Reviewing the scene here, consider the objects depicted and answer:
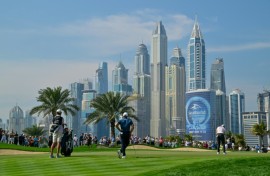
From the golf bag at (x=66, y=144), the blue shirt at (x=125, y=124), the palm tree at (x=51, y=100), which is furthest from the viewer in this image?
the palm tree at (x=51, y=100)

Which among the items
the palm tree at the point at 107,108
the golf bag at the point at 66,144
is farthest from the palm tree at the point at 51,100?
the golf bag at the point at 66,144

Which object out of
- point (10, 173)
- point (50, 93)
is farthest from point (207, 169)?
point (50, 93)

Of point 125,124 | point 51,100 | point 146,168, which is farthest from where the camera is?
point 51,100

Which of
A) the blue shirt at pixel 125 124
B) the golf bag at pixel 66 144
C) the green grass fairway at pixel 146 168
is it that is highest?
the blue shirt at pixel 125 124

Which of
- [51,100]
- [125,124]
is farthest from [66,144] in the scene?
[51,100]

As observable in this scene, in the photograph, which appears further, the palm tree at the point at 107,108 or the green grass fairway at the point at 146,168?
the palm tree at the point at 107,108

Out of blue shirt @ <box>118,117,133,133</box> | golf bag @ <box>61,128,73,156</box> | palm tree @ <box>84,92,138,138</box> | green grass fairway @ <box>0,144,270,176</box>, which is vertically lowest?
green grass fairway @ <box>0,144,270,176</box>

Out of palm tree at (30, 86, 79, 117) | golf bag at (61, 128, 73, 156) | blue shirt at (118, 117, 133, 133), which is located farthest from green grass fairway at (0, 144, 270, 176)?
palm tree at (30, 86, 79, 117)

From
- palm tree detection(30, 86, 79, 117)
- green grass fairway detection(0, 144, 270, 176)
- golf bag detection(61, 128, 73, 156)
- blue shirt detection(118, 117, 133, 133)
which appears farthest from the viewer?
palm tree detection(30, 86, 79, 117)

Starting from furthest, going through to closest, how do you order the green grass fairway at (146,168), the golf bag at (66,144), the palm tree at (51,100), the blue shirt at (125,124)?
Answer: the palm tree at (51,100)
the golf bag at (66,144)
the blue shirt at (125,124)
the green grass fairway at (146,168)

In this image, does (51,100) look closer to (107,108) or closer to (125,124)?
(107,108)

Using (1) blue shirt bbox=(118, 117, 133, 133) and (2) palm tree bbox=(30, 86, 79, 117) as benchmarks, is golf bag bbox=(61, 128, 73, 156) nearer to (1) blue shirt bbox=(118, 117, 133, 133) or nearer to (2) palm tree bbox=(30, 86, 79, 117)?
(1) blue shirt bbox=(118, 117, 133, 133)

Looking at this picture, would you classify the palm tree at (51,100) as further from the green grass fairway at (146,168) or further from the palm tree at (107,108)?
the green grass fairway at (146,168)

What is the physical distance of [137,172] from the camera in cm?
1497
